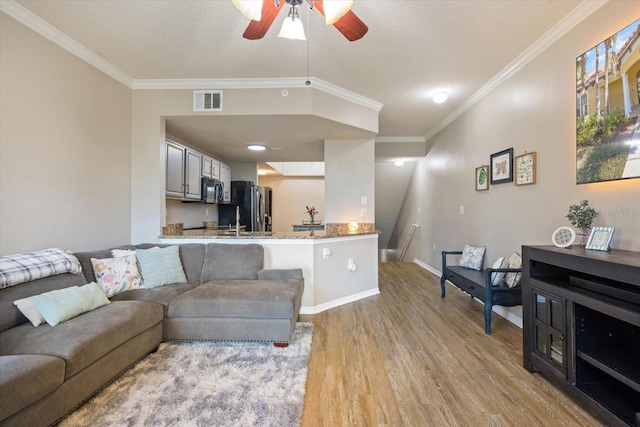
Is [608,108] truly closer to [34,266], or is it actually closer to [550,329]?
[550,329]

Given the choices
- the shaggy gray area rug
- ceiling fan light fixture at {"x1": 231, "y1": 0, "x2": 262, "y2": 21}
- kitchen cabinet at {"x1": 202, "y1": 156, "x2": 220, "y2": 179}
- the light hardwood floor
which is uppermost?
ceiling fan light fixture at {"x1": 231, "y1": 0, "x2": 262, "y2": 21}

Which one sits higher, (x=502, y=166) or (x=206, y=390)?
(x=502, y=166)

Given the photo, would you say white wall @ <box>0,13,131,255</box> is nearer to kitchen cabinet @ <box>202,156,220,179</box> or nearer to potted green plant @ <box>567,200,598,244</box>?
kitchen cabinet @ <box>202,156,220,179</box>

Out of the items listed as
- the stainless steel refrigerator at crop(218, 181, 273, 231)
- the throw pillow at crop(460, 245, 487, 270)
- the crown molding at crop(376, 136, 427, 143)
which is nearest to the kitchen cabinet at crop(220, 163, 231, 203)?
the stainless steel refrigerator at crop(218, 181, 273, 231)

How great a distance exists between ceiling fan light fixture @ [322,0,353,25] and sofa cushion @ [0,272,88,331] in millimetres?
2553

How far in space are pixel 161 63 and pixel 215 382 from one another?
9.79 feet

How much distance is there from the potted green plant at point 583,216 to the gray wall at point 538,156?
0.26 ft

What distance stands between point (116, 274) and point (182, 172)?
1750mm

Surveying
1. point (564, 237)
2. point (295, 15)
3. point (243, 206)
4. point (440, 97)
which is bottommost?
point (564, 237)

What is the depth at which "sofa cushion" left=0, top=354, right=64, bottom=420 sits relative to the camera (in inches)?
47.2

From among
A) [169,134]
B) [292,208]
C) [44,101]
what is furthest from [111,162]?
[292,208]

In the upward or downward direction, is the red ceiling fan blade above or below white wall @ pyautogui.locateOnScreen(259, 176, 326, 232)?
above

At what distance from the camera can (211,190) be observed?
463 centimetres

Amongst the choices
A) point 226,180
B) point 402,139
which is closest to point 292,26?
point 226,180
